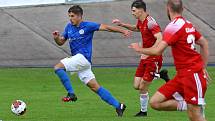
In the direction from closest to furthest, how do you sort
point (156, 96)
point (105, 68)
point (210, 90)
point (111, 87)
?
point (156, 96) → point (210, 90) → point (111, 87) → point (105, 68)

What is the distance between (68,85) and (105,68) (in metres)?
12.0

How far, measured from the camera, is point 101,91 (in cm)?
1323

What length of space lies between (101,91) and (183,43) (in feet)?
12.4

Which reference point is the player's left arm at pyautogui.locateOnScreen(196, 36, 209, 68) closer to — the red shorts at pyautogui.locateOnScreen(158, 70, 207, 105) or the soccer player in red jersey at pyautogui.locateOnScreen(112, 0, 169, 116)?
the red shorts at pyautogui.locateOnScreen(158, 70, 207, 105)

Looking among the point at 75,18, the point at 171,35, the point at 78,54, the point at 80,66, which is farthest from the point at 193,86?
the point at 75,18

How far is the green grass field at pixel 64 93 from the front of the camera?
12977 millimetres

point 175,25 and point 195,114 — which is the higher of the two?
point 175,25

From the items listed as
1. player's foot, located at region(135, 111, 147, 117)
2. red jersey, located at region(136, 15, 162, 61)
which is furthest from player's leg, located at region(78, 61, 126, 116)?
red jersey, located at region(136, 15, 162, 61)

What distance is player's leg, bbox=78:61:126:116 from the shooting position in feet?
43.0

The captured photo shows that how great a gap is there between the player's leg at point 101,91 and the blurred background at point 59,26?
13.6 meters

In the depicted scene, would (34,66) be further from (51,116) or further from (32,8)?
(51,116)

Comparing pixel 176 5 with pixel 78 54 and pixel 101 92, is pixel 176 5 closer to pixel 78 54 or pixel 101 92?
pixel 101 92

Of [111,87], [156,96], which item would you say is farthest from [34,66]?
[156,96]

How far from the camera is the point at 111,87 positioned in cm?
1938
